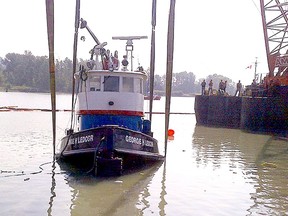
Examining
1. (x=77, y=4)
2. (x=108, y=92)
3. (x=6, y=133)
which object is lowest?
(x=6, y=133)

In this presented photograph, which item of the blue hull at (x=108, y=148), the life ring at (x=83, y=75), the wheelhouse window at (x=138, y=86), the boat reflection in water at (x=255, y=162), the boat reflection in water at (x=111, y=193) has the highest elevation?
the life ring at (x=83, y=75)

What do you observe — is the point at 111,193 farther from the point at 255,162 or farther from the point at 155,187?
the point at 255,162

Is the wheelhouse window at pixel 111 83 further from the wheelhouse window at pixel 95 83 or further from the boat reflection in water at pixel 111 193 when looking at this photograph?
the boat reflection in water at pixel 111 193

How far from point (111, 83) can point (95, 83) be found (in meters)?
0.49

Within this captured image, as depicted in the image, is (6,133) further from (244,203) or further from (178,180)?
(244,203)

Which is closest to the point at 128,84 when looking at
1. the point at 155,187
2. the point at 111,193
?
the point at 155,187

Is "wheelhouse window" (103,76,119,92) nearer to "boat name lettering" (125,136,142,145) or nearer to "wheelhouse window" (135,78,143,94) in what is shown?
"wheelhouse window" (135,78,143,94)

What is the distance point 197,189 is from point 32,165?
5.20 meters

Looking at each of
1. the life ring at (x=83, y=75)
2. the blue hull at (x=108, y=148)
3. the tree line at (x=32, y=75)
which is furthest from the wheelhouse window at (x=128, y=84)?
the tree line at (x=32, y=75)

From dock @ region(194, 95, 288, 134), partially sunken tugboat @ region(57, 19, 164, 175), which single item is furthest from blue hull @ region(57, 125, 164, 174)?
dock @ region(194, 95, 288, 134)

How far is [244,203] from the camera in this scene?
9.79 m

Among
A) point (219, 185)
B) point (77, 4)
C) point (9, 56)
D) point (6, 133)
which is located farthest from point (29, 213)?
point (9, 56)

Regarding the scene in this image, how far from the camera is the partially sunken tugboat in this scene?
11.7 metres

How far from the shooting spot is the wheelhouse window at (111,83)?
13.3m
